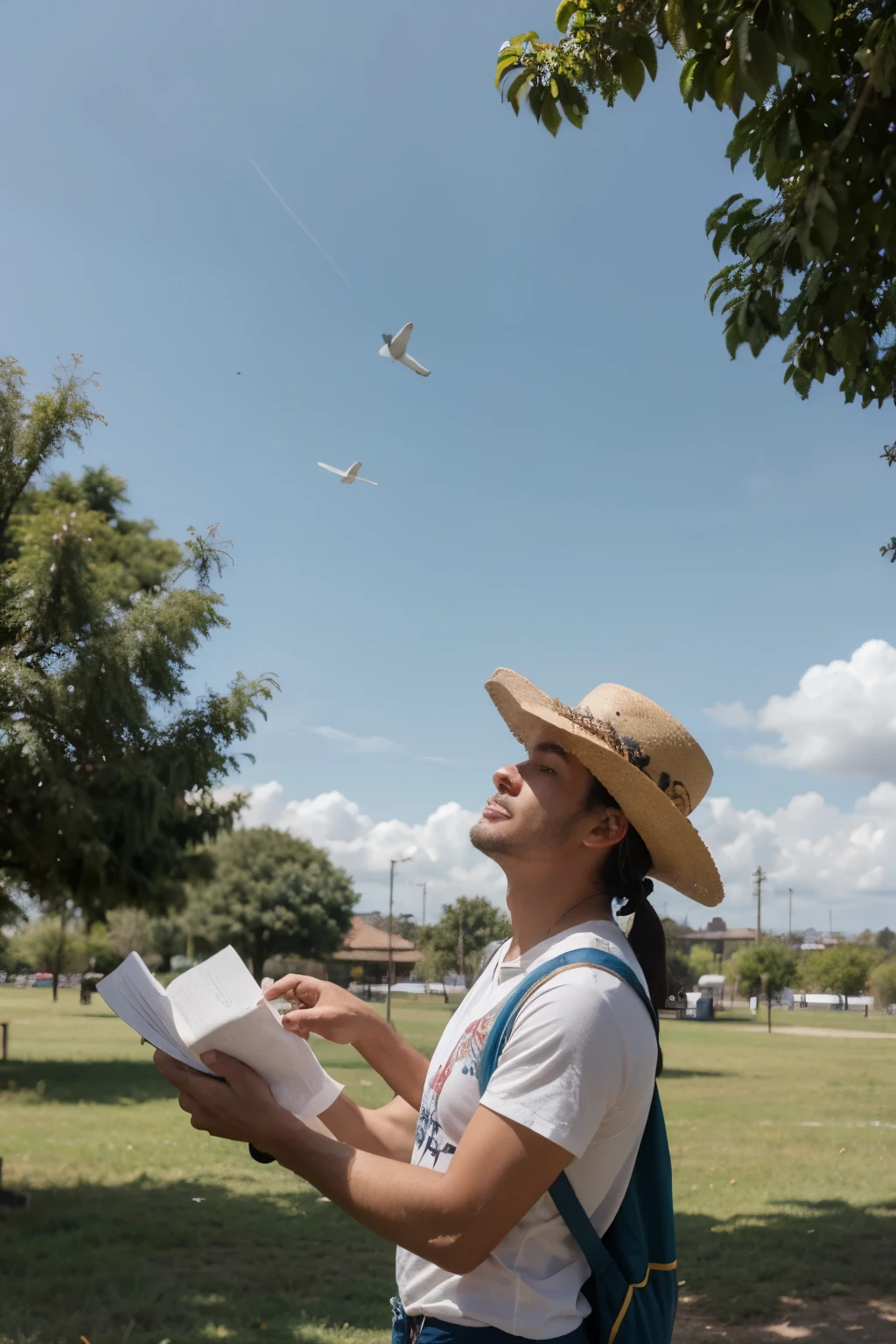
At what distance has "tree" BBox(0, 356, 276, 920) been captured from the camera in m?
8.90

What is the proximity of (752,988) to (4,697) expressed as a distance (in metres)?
59.8

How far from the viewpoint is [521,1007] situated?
1.65m

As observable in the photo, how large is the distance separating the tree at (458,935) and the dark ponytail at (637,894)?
3738cm

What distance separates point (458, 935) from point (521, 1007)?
4254 cm

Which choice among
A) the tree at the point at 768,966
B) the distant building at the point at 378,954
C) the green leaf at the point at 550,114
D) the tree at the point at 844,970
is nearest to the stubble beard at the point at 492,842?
the green leaf at the point at 550,114

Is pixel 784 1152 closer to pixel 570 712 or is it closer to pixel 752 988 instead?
pixel 570 712

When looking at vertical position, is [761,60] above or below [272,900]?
above

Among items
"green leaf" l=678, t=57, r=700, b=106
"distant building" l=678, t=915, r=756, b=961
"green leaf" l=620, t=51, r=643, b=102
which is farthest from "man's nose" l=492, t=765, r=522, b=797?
"distant building" l=678, t=915, r=756, b=961

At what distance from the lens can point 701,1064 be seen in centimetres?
2553

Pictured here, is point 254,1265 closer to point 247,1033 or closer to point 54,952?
point 247,1033

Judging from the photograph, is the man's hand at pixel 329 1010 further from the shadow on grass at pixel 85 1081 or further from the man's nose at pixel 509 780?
the shadow on grass at pixel 85 1081

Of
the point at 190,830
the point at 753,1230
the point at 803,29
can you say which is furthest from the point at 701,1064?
the point at 803,29

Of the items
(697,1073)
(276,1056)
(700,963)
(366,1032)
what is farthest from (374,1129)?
(700,963)

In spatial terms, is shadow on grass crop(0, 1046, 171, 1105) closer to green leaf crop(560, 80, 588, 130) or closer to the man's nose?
green leaf crop(560, 80, 588, 130)
